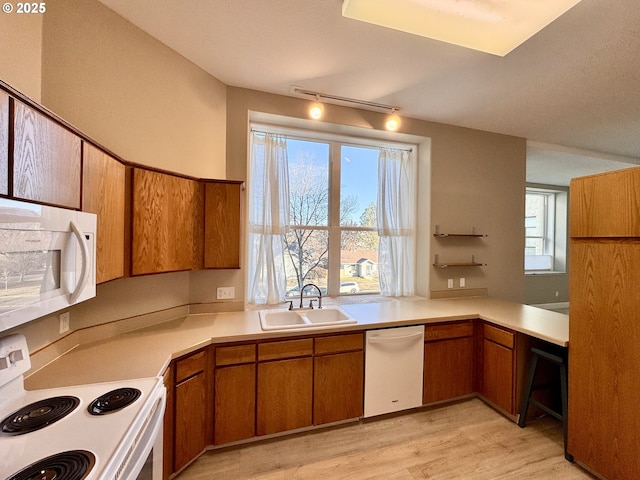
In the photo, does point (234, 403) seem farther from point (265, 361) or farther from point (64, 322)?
point (64, 322)

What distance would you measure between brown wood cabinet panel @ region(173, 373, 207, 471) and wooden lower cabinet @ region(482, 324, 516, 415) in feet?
7.86

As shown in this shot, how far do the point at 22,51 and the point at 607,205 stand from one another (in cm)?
328

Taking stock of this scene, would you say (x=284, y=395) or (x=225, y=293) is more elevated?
(x=225, y=293)

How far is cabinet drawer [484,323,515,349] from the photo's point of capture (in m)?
2.24

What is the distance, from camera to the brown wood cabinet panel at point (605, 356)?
1.55m

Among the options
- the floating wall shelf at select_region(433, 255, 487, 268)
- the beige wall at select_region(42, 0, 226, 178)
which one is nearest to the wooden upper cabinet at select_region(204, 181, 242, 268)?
the beige wall at select_region(42, 0, 226, 178)

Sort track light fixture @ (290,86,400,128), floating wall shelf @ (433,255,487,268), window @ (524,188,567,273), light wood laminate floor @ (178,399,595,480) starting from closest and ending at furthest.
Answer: light wood laminate floor @ (178,399,595,480) < track light fixture @ (290,86,400,128) < floating wall shelf @ (433,255,487,268) < window @ (524,188,567,273)

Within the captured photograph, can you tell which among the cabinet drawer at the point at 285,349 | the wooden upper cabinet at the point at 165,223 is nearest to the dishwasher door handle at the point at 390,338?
the cabinet drawer at the point at 285,349

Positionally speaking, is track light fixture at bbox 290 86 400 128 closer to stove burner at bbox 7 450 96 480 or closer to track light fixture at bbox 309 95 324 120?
track light fixture at bbox 309 95 324 120

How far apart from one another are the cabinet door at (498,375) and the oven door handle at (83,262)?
2888mm

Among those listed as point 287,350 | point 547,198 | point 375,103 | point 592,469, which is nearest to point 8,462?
point 287,350

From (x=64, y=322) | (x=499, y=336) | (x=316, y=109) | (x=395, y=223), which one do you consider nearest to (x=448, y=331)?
(x=499, y=336)

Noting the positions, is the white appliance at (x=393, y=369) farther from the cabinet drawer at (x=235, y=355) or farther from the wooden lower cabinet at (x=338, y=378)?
the cabinet drawer at (x=235, y=355)

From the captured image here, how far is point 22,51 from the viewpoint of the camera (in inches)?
50.6
